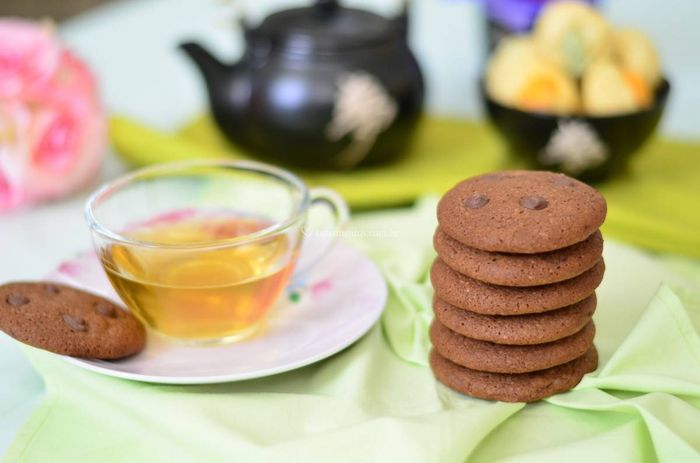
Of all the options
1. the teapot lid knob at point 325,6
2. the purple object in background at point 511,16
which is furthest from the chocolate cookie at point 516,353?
the purple object in background at point 511,16

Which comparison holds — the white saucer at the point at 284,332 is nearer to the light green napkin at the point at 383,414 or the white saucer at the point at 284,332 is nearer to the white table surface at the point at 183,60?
the light green napkin at the point at 383,414

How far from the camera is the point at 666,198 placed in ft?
3.64

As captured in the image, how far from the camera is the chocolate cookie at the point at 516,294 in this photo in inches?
25.6

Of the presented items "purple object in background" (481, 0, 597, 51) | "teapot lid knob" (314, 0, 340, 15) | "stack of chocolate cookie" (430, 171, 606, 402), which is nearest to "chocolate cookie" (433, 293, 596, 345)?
"stack of chocolate cookie" (430, 171, 606, 402)

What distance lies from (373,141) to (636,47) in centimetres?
34

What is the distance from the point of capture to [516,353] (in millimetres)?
673

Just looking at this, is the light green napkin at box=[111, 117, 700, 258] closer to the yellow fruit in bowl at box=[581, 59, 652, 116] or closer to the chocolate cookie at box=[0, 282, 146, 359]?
the yellow fruit in bowl at box=[581, 59, 652, 116]

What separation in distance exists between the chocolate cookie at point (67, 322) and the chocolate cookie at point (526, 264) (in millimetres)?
279

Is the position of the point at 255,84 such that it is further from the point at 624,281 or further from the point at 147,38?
the point at 147,38

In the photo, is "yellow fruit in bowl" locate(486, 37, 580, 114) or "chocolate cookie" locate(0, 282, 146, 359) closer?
"chocolate cookie" locate(0, 282, 146, 359)

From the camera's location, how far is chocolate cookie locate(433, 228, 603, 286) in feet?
2.09

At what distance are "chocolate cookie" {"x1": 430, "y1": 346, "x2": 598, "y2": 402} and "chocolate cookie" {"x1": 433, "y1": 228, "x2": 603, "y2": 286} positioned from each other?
0.28ft

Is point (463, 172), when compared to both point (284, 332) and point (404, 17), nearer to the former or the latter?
point (404, 17)

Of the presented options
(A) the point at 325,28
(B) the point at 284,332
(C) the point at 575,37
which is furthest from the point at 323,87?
(B) the point at 284,332
